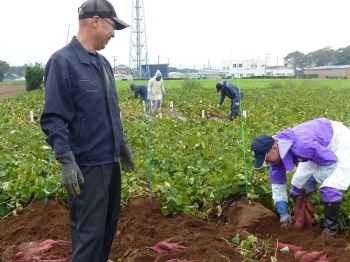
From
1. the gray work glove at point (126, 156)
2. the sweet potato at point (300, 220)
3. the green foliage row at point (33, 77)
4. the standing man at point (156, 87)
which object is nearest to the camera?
the gray work glove at point (126, 156)

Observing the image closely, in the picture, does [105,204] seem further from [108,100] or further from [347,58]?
[347,58]

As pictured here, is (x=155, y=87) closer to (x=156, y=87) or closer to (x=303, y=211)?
(x=156, y=87)

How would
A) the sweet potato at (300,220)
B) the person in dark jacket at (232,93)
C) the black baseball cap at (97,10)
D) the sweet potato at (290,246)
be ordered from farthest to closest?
the person in dark jacket at (232,93) → the sweet potato at (300,220) → the sweet potato at (290,246) → the black baseball cap at (97,10)

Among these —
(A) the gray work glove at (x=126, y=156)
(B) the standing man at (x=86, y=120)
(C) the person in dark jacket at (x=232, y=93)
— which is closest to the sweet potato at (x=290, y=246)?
(A) the gray work glove at (x=126, y=156)

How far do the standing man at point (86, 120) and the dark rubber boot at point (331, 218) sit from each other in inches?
80.8

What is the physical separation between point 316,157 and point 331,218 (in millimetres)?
584

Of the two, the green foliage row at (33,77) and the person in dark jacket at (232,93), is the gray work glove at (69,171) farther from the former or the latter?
the green foliage row at (33,77)

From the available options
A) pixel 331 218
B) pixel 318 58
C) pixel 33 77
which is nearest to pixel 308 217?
pixel 331 218

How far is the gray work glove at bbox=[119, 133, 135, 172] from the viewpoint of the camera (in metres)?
3.67

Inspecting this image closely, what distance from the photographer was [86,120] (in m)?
3.10

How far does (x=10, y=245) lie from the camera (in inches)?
171

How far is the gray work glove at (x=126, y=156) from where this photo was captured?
12.1 feet

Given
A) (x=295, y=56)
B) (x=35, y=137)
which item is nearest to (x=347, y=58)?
(x=295, y=56)

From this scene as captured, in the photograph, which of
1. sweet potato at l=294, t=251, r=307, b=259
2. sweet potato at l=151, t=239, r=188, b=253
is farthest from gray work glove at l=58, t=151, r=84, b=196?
sweet potato at l=294, t=251, r=307, b=259
